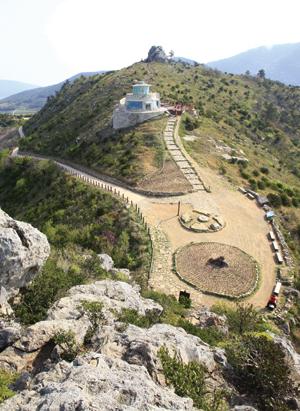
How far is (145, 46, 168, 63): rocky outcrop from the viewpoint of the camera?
6156 inches

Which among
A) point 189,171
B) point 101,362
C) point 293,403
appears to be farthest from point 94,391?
point 189,171

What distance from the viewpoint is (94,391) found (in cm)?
1029

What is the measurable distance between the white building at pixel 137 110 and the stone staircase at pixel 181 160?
202 inches

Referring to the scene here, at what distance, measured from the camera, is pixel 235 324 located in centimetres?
2477

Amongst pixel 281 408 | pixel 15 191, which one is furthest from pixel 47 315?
pixel 15 191

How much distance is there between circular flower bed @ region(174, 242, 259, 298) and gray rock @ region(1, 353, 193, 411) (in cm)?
2072

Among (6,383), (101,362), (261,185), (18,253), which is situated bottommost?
(261,185)

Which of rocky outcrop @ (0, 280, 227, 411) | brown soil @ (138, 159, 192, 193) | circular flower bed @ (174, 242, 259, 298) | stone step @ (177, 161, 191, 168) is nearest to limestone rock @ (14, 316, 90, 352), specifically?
rocky outcrop @ (0, 280, 227, 411)

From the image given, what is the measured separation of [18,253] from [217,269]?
21123 millimetres

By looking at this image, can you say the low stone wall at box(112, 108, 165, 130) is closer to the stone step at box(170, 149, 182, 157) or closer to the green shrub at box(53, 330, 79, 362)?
the stone step at box(170, 149, 182, 157)

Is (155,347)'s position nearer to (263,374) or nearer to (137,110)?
(263,374)

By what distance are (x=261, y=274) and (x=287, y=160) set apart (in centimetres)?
6062

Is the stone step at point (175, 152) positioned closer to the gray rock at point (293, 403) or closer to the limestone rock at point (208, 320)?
the limestone rock at point (208, 320)

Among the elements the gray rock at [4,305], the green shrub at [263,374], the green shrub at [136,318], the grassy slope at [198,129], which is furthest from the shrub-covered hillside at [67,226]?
the green shrub at [263,374]
